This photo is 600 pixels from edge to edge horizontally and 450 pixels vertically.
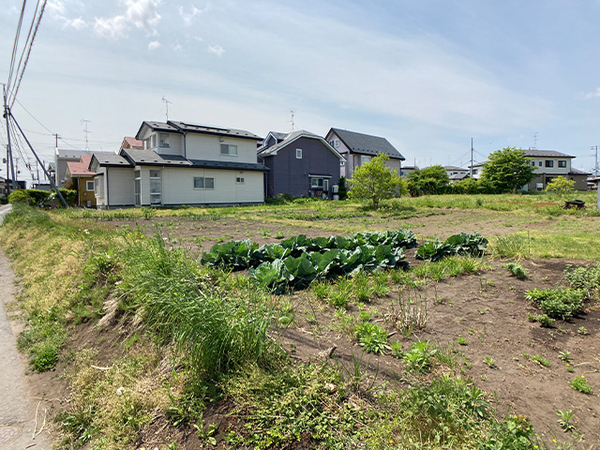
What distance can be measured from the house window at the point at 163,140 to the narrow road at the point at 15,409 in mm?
20968

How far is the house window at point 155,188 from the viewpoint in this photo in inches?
846

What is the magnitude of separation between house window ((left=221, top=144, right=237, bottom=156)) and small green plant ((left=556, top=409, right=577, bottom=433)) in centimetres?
2552

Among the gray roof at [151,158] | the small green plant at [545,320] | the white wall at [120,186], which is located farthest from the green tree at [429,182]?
the small green plant at [545,320]

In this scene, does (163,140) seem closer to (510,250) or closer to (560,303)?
(510,250)

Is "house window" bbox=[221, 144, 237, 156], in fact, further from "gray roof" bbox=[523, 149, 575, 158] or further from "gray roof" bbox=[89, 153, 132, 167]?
"gray roof" bbox=[523, 149, 575, 158]

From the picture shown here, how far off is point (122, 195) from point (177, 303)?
22.1 meters

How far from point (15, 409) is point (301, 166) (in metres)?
28.6

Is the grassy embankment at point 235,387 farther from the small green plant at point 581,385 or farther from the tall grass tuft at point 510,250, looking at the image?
the tall grass tuft at point 510,250

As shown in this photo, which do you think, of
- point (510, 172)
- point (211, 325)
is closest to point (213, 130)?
point (211, 325)

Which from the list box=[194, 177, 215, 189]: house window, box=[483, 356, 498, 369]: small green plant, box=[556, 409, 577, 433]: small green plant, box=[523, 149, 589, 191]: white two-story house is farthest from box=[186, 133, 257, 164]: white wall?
box=[523, 149, 589, 191]: white two-story house

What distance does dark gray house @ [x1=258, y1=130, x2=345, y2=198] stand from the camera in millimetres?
29562

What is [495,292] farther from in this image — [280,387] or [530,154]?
[530,154]

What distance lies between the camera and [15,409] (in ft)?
9.61

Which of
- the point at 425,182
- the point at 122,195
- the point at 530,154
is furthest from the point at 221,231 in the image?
the point at 530,154
